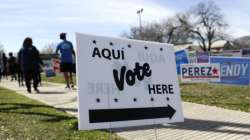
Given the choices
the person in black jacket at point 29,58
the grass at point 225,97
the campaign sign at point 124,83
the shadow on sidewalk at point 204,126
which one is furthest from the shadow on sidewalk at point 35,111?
the grass at point 225,97

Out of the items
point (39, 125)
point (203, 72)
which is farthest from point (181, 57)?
point (39, 125)

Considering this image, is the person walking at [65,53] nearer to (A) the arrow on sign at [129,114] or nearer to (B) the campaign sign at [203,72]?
(B) the campaign sign at [203,72]

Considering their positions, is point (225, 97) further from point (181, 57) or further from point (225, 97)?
point (181, 57)

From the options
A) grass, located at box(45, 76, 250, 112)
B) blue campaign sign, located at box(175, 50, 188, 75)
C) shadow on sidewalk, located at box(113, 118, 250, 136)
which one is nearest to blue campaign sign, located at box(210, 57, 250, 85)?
grass, located at box(45, 76, 250, 112)

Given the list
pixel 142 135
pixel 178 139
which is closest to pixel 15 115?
pixel 142 135

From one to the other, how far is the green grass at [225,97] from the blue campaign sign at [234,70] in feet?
1.00

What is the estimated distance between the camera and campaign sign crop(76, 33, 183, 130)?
5.11 metres

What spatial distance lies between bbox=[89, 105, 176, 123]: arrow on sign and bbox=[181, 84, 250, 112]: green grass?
13.4 feet

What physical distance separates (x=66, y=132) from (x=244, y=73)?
9744mm

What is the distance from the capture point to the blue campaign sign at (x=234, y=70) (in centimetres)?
1515

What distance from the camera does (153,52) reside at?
19.6ft

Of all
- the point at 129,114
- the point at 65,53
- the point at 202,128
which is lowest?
the point at 202,128

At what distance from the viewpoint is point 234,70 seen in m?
15.3

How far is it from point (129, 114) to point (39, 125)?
8.59 feet
